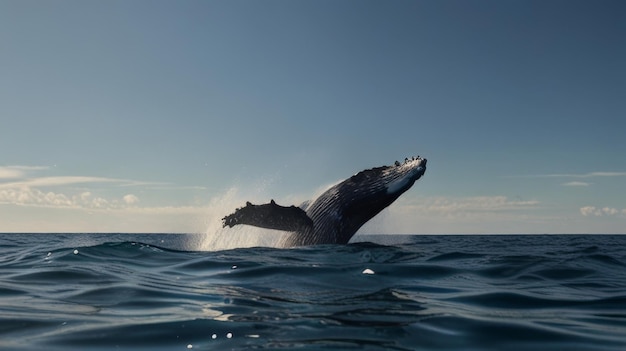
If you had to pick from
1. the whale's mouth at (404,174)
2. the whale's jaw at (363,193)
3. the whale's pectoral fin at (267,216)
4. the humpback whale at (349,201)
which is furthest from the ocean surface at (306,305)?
the whale's mouth at (404,174)

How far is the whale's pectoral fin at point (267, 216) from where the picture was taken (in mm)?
11734

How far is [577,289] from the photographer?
8.52 meters

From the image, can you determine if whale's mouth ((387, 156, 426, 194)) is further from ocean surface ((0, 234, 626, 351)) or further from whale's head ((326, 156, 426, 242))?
ocean surface ((0, 234, 626, 351))

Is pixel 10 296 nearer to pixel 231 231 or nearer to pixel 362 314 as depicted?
pixel 362 314

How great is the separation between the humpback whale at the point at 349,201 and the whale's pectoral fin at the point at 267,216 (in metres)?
0.07

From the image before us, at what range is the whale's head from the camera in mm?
12789

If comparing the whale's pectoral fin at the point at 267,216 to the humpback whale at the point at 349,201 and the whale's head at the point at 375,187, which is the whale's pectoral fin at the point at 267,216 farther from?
the whale's head at the point at 375,187

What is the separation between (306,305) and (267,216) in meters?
6.01

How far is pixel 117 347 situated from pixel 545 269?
28.9 ft

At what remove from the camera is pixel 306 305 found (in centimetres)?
604

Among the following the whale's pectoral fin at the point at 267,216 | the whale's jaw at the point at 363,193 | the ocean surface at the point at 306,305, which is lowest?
the ocean surface at the point at 306,305

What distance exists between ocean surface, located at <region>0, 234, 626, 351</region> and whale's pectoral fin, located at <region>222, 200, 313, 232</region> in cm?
111

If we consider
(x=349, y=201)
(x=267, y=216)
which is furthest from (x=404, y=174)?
(x=267, y=216)

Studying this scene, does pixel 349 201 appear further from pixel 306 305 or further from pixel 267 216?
pixel 306 305
